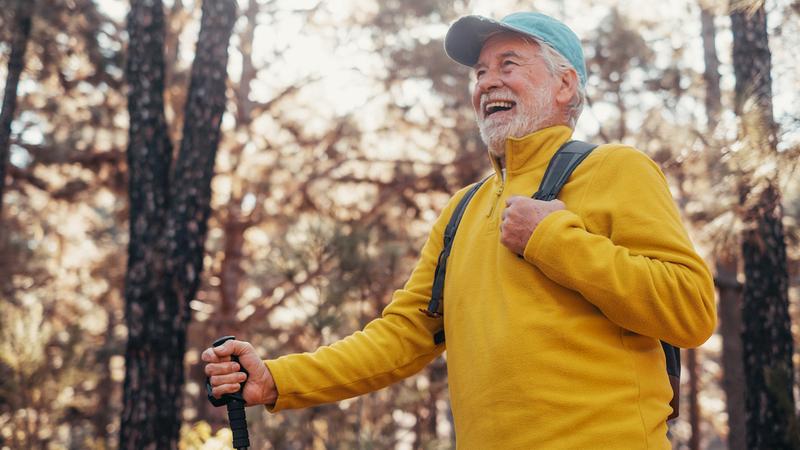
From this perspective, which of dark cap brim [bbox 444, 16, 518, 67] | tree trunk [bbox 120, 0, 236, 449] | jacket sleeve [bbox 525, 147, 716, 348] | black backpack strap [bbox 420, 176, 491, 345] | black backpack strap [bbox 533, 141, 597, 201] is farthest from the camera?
tree trunk [bbox 120, 0, 236, 449]

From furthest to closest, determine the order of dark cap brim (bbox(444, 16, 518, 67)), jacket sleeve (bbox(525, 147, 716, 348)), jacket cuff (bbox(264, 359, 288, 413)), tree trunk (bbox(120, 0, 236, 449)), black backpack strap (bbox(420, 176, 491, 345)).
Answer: tree trunk (bbox(120, 0, 236, 449))
dark cap brim (bbox(444, 16, 518, 67))
black backpack strap (bbox(420, 176, 491, 345))
jacket cuff (bbox(264, 359, 288, 413))
jacket sleeve (bbox(525, 147, 716, 348))

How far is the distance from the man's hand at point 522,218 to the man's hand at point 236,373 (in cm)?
69

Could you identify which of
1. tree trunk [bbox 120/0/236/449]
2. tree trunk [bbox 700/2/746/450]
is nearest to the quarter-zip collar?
tree trunk [bbox 120/0/236/449]

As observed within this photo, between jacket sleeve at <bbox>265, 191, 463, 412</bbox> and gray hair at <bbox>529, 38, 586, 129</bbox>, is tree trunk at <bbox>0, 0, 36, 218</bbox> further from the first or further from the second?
gray hair at <bbox>529, 38, 586, 129</bbox>

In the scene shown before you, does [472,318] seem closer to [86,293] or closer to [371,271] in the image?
[371,271]

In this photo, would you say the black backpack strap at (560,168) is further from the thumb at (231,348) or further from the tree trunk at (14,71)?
the tree trunk at (14,71)

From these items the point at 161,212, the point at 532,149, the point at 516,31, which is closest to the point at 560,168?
the point at 532,149

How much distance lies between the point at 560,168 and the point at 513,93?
334 mm

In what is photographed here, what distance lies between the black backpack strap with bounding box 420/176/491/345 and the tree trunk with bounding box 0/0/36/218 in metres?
9.25

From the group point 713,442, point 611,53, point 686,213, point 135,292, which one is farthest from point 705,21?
point 713,442

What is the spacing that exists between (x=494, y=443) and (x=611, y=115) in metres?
11.7

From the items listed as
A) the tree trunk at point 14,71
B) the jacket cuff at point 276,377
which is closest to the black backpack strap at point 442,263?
the jacket cuff at point 276,377

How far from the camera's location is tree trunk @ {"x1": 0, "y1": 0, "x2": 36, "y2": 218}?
400 inches

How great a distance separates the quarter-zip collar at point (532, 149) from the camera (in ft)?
7.01
